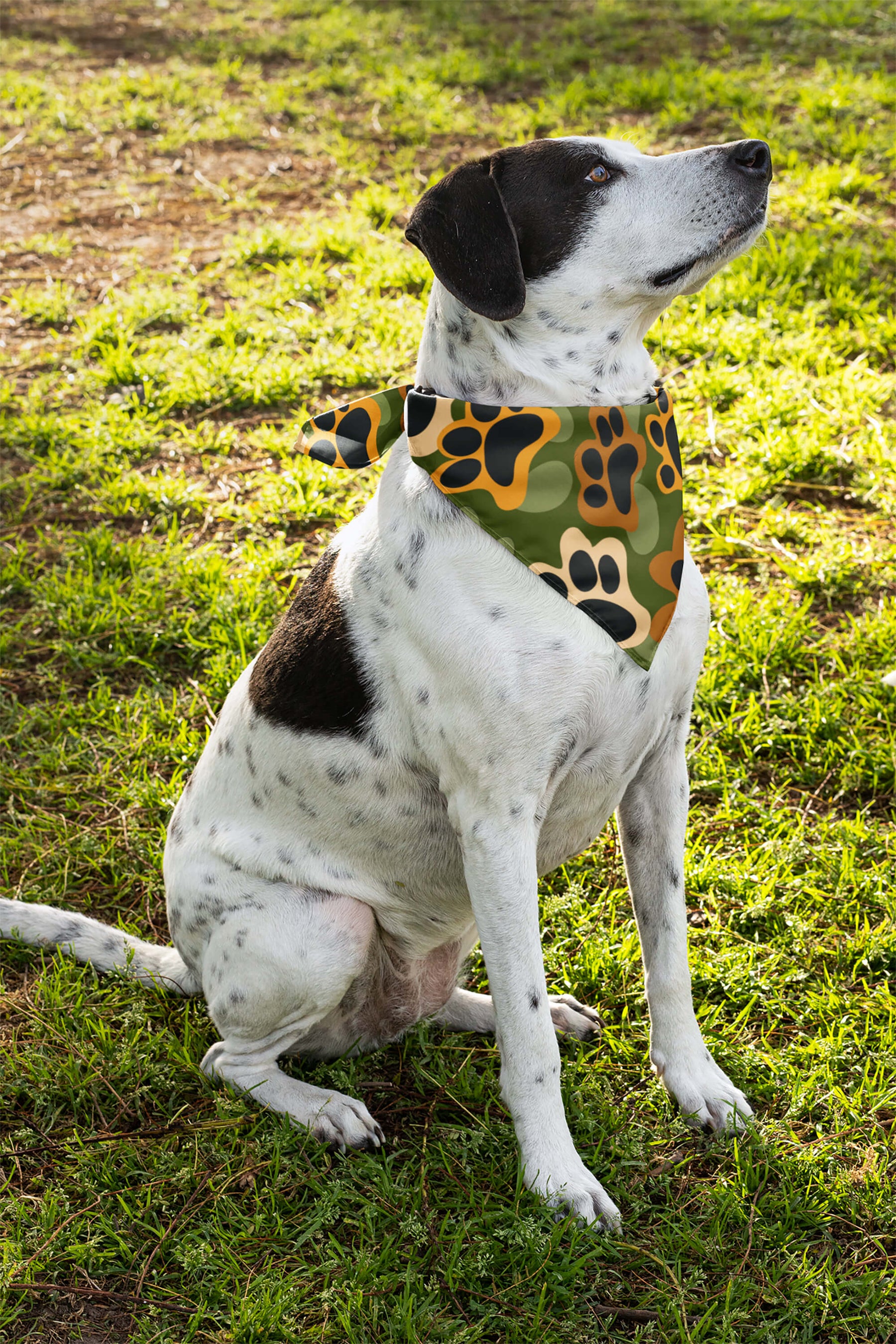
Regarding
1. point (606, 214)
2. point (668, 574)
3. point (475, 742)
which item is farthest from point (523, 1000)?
point (606, 214)

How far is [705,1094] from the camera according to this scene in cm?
278

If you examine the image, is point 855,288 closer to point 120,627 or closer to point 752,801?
point 752,801

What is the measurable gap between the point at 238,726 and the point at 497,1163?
1.24m

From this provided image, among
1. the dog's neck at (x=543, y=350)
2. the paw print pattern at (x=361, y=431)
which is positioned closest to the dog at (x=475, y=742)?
the dog's neck at (x=543, y=350)

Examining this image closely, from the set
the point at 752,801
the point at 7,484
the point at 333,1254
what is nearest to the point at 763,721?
the point at 752,801

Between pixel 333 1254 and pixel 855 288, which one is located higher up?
pixel 855 288

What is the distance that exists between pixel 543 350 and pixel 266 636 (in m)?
2.11

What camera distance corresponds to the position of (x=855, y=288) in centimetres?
593

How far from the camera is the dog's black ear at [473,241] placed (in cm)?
236

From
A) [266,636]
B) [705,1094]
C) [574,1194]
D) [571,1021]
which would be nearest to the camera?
[574,1194]

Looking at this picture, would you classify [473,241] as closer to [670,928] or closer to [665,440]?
[665,440]

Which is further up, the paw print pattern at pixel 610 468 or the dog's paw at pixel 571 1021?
the paw print pattern at pixel 610 468

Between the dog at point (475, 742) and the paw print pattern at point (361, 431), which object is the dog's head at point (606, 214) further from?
the paw print pattern at point (361, 431)

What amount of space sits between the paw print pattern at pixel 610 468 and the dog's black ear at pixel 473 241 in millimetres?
334
